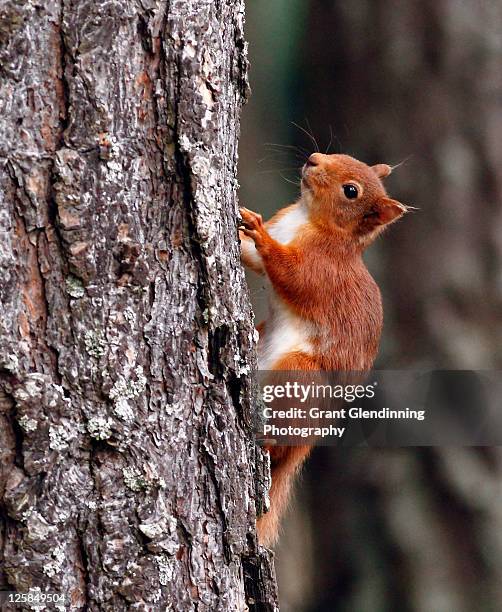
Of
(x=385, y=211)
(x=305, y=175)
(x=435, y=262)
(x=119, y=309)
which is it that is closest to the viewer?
(x=119, y=309)

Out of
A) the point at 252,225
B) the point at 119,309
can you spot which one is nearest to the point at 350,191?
the point at 252,225

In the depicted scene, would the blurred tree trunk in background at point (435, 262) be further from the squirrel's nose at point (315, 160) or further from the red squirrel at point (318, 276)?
the squirrel's nose at point (315, 160)

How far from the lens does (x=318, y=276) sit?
322 cm

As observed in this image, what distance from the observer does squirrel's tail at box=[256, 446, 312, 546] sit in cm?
279

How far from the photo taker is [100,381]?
1820 millimetres

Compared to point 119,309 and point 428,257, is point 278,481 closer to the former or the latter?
point 119,309

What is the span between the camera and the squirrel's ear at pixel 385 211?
3.31 meters

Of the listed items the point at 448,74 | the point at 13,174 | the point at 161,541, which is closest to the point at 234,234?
the point at 13,174

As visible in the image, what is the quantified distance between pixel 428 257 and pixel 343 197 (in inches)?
36.2

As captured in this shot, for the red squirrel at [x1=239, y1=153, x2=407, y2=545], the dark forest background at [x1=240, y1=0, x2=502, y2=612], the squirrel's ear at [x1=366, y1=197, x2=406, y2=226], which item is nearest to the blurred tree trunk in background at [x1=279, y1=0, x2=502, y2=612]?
the dark forest background at [x1=240, y1=0, x2=502, y2=612]

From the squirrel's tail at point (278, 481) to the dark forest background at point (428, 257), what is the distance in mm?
1218

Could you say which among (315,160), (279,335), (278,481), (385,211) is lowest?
(278,481)

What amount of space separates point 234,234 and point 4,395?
67 centimetres

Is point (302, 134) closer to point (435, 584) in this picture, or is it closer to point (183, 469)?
point (435, 584)
